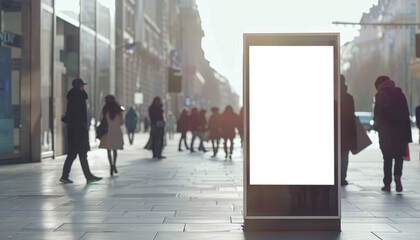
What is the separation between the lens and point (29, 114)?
1703 centimetres

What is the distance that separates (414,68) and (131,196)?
33171 mm

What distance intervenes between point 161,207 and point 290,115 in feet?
8.40

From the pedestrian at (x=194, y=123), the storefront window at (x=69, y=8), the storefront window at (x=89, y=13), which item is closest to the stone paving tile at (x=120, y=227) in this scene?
the storefront window at (x=69, y=8)

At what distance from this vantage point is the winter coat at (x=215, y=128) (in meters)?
20.9

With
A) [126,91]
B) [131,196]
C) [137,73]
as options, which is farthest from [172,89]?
[137,73]

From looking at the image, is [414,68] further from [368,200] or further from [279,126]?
[279,126]

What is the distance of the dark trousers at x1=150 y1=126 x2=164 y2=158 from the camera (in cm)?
1927

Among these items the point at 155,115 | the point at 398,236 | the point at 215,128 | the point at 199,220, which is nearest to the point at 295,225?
the point at 398,236

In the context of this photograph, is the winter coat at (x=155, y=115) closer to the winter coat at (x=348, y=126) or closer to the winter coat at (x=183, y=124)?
the winter coat at (x=183, y=124)

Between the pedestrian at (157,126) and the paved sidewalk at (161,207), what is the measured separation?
189 inches

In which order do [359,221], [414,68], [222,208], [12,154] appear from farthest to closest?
[414,68]
[12,154]
[222,208]
[359,221]

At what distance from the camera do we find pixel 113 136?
44.6ft

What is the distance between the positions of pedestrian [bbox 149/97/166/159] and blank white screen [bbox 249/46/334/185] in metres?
12.6

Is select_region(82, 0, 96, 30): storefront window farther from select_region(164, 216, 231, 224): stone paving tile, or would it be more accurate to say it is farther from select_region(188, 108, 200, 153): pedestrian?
select_region(164, 216, 231, 224): stone paving tile
